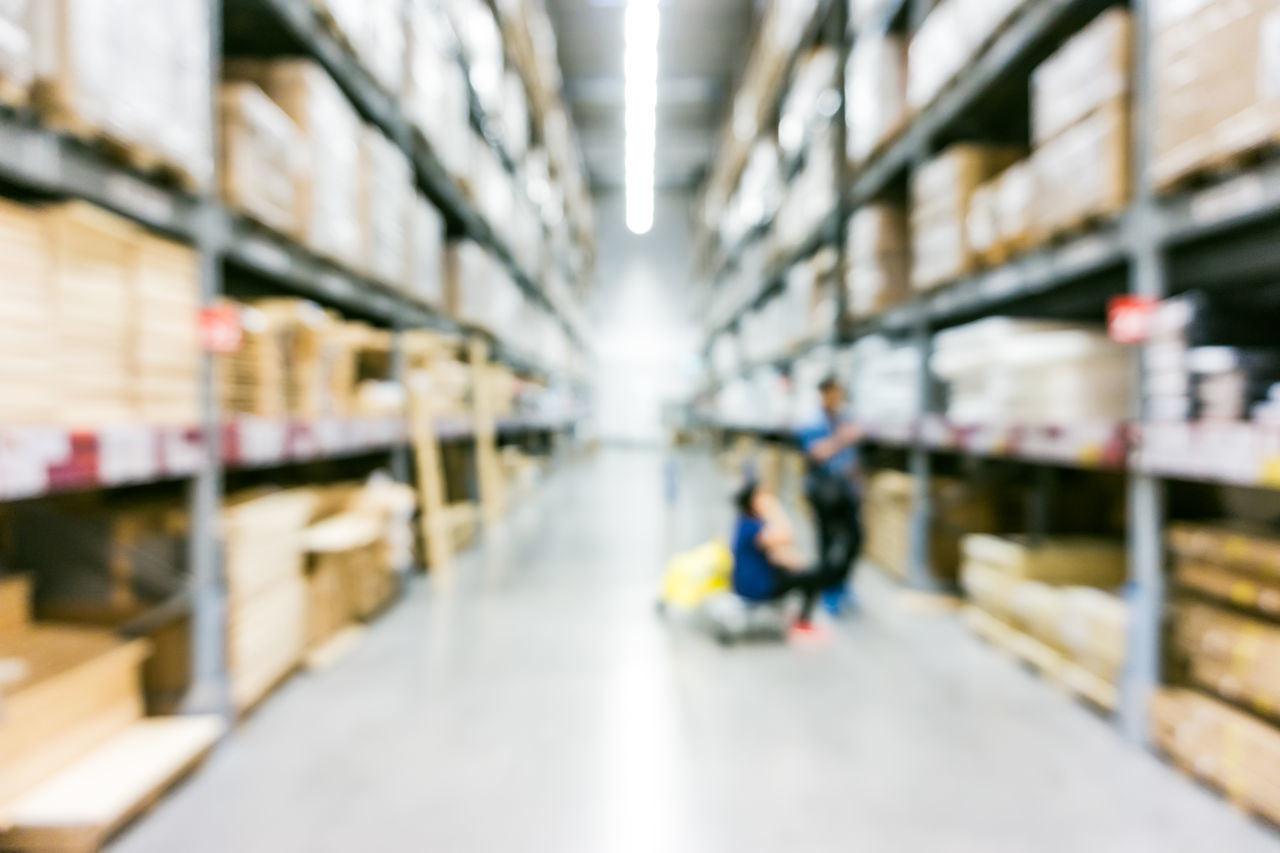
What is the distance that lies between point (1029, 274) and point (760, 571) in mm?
1892

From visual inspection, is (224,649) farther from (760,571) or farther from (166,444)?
(760,571)

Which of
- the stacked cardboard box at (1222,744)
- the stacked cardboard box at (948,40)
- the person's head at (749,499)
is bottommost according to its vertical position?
the stacked cardboard box at (1222,744)

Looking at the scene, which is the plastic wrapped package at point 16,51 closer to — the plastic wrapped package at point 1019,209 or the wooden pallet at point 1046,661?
the plastic wrapped package at point 1019,209

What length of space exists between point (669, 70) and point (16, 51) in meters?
13.3

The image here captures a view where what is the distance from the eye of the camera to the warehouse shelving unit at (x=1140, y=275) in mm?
1963

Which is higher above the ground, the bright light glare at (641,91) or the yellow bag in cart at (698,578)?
the bright light glare at (641,91)

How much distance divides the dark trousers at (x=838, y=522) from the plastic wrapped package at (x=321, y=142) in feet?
9.72

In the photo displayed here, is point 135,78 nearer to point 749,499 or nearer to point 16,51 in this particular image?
point 16,51

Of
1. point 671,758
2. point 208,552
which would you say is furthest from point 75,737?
point 671,758

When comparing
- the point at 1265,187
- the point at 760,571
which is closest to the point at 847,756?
the point at 760,571

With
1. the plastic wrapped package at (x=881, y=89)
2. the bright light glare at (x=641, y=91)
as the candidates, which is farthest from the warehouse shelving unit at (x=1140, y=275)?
the bright light glare at (x=641, y=91)

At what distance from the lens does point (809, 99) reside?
6.57m

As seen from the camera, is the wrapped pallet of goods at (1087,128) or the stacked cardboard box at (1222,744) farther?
the wrapped pallet of goods at (1087,128)

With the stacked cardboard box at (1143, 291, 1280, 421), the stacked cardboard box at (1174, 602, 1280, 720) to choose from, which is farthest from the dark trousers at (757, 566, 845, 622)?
the stacked cardboard box at (1143, 291, 1280, 421)
